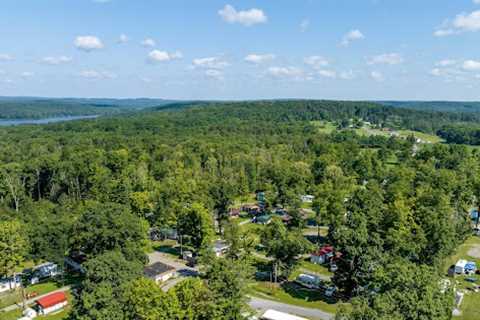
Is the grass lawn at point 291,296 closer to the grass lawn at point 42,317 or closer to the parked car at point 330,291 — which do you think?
the parked car at point 330,291

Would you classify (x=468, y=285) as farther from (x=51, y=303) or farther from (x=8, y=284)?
(x=8, y=284)

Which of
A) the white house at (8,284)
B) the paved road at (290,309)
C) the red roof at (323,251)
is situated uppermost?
the red roof at (323,251)

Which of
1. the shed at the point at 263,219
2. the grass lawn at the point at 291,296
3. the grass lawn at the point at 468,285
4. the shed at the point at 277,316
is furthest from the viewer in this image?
the shed at the point at 263,219

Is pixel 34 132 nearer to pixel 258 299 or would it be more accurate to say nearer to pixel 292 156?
pixel 292 156

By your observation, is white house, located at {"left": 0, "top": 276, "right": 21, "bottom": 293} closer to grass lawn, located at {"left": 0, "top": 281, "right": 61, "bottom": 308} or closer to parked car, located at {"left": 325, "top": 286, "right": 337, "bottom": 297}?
grass lawn, located at {"left": 0, "top": 281, "right": 61, "bottom": 308}

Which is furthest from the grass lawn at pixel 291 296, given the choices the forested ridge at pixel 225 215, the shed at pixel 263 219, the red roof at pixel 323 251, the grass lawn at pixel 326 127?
the grass lawn at pixel 326 127

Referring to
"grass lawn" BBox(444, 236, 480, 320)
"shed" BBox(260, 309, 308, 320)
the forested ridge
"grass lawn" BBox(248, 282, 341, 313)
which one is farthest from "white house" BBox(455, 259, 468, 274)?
"shed" BBox(260, 309, 308, 320)
